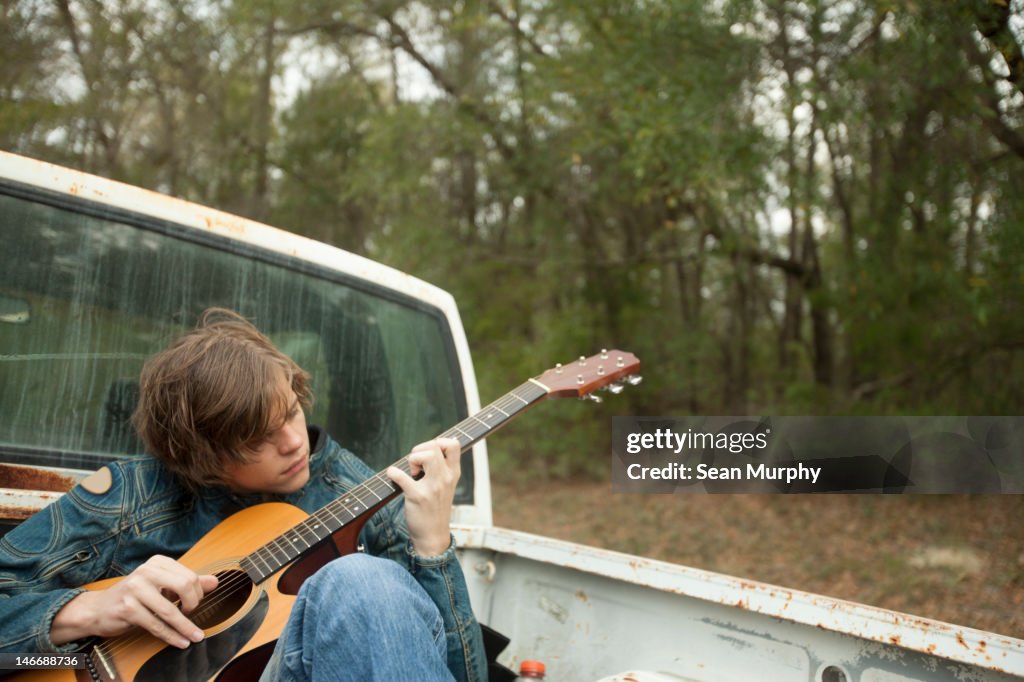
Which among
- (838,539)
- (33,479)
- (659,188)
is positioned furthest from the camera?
(838,539)

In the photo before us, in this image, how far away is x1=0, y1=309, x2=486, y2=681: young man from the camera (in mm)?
1414

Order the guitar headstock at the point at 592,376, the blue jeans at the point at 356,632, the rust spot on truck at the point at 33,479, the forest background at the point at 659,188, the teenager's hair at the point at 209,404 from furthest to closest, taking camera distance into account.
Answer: the forest background at the point at 659,188
the guitar headstock at the point at 592,376
the rust spot on truck at the point at 33,479
the teenager's hair at the point at 209,404
the blue jeans at the point at 356,632

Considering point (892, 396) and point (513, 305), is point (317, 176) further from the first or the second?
point (892, 396)

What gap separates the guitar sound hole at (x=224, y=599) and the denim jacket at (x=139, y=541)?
18cm

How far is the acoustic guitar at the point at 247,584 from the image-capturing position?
5.40 ft

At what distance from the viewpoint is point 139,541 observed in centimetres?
184

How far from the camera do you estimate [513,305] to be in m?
10.7

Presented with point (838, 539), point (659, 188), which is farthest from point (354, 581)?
point (838, 539)

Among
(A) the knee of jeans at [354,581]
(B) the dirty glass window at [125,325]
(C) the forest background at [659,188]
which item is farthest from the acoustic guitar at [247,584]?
(C) the forest background at [659,188]

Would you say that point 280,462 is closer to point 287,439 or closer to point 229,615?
point 287,439

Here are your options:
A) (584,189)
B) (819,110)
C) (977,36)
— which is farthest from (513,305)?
(977,36)

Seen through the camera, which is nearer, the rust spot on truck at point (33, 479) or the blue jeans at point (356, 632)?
the blue jeans at point (356, 632)

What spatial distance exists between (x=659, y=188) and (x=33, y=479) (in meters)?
5.59

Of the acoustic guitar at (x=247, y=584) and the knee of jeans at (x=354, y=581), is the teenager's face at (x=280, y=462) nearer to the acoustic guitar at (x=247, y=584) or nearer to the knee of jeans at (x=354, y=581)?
the acoustic guitar at (x=247, y=584)
